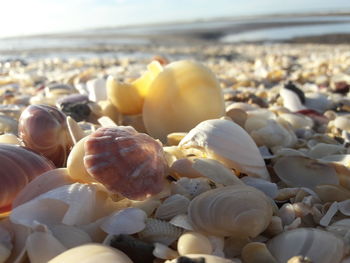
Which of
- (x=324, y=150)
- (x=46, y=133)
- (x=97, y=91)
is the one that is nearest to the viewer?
(x=46, y=133)

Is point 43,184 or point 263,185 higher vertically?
point 43,184

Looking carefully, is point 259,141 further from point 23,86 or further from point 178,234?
point 23,86

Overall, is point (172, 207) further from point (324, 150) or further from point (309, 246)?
point (324, 150)

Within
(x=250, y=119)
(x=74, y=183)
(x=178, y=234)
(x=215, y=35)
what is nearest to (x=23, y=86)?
(x=250, y=119)

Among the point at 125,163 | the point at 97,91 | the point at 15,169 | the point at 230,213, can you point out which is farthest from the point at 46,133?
the point at 97,91

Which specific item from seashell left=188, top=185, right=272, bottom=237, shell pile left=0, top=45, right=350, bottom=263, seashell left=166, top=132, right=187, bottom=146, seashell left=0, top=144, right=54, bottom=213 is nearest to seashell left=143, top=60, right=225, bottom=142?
shell pile left=0, top=45, right=350, bottom=263

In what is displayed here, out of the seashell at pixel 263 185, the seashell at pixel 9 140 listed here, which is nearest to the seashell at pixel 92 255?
the seashell at pixel 263 185

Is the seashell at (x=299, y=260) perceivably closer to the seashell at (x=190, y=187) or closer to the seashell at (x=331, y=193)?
the seashell at (x=190, y=187)
